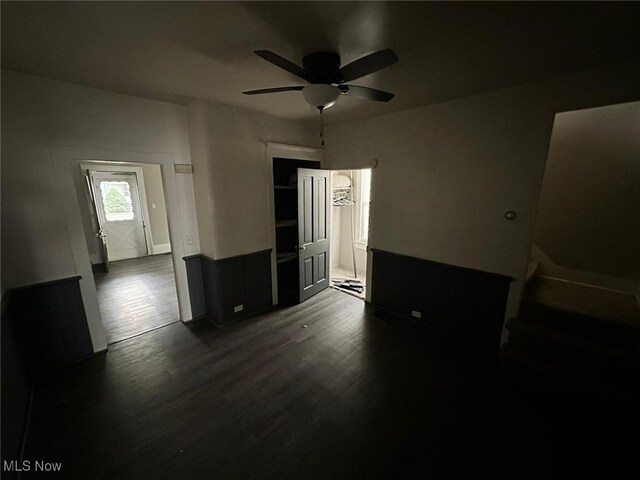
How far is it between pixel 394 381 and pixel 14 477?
102 inches

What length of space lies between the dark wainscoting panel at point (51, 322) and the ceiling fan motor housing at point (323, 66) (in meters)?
2.85

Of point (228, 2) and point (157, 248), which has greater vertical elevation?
point (228, 2)

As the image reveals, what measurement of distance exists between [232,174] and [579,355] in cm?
385

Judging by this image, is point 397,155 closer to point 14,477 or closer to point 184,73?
point 184,73

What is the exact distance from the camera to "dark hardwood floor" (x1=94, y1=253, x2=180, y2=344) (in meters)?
3.06

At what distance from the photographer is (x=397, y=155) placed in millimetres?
3033

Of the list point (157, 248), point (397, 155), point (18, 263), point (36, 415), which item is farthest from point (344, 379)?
point (157, 248)

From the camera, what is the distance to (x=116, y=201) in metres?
5.77

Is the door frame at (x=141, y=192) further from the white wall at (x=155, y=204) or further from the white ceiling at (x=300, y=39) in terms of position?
the white ceiling at (x=300, y=39)

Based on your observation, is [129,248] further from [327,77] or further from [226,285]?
[327,77]

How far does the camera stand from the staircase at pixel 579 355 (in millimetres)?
1853

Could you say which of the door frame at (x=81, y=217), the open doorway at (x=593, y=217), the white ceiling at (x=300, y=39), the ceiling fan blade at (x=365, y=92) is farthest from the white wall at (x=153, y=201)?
the open doorway at (x=593, y=217)

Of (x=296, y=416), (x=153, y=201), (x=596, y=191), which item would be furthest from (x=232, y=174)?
(x=153, y=201)

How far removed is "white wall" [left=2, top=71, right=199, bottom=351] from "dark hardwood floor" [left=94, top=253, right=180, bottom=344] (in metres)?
0.56
